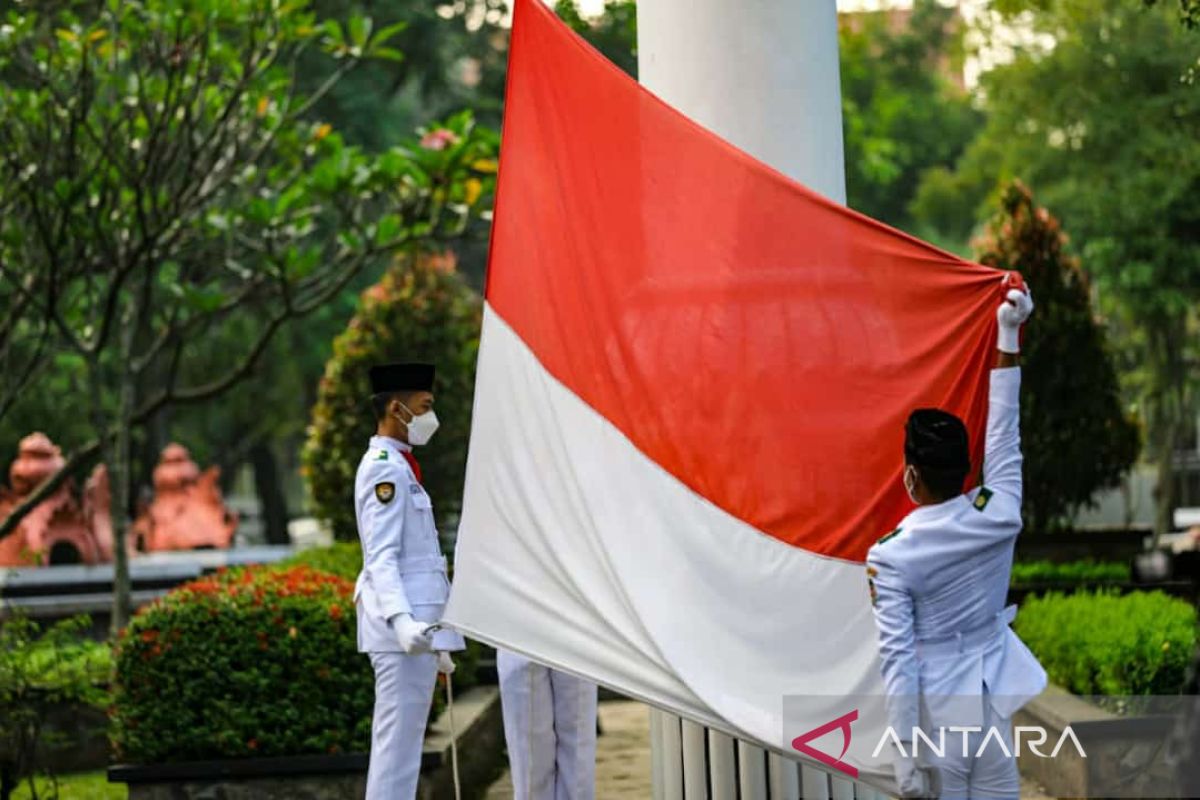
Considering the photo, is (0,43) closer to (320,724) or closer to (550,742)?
(320,724)

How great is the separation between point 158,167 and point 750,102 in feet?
22.8

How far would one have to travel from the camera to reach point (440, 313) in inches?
622

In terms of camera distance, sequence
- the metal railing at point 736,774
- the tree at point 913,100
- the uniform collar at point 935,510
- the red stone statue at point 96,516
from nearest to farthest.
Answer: the uniform collar at point 935,510, the metal railing at point 736,774, the red stone statue at point 96,516, the tree at point 913,100

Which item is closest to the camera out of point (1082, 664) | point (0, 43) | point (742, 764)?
point (742, 764)

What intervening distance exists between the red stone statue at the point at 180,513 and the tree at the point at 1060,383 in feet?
45.7

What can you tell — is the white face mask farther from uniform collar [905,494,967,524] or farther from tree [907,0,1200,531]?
tree [907,0,1200,531]

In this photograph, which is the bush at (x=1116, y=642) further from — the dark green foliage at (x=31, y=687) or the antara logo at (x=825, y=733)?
the dark green foliage at (x=31, y=687)

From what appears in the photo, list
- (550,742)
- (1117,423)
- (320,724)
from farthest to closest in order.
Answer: (1117,423) < (320,724) < (550,742)

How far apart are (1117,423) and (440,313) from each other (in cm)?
583

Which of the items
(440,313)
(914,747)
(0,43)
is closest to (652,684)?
(914,747)

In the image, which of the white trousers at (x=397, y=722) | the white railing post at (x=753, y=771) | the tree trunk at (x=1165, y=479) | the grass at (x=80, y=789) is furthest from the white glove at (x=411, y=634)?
the tree trunk at (x=1165, y=479)

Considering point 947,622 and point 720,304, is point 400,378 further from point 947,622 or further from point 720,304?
point 947,622

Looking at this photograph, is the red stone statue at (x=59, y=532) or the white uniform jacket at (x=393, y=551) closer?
the white uniform jacket at (x=393, y=551)

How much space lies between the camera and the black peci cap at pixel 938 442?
5.48 metres
